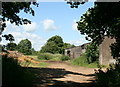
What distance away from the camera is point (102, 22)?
33.2ft

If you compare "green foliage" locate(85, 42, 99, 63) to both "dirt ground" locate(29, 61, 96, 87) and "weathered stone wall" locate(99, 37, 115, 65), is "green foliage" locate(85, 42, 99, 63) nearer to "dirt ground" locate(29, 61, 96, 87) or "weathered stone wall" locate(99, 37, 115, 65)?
"weathered stone wall" locate(99, 37, 115, 65)

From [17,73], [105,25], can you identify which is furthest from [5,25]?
[105,25]

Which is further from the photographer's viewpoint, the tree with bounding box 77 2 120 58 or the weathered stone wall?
the weathered stone wall

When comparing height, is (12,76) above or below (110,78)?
above

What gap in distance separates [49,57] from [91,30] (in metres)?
35.7

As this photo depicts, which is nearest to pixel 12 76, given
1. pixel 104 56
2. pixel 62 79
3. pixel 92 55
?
pixel 62 79

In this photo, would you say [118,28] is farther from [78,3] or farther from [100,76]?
[78,3]

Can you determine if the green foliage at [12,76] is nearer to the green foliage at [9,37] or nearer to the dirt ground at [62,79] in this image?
the dirt ground at [62,79]

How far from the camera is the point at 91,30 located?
11.2m

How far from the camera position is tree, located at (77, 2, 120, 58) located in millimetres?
8855

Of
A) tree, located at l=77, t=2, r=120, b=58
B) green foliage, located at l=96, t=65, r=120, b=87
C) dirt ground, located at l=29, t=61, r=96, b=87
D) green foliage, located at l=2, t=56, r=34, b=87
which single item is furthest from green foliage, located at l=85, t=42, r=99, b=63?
green foliage, located at l=96, t=65, r=120, b=87

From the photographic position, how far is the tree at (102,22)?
8.86 metres

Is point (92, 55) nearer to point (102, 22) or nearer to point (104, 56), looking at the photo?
point (104, 56)

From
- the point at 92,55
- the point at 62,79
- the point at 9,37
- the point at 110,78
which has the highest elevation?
the point at 92,55
